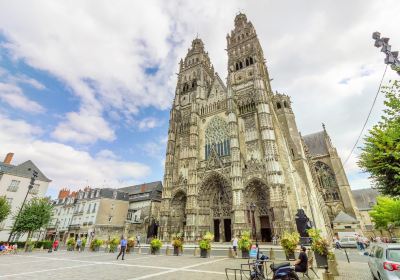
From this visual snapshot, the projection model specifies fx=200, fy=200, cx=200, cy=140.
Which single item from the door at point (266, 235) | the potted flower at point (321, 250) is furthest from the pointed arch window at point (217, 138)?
the potted flower at point (321, 250)

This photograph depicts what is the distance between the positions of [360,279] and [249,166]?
1684 centimetres

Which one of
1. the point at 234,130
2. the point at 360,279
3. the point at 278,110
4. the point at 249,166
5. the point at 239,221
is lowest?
the point at 360,279

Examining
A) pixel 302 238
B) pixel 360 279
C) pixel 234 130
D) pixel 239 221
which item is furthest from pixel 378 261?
pixel 234 130

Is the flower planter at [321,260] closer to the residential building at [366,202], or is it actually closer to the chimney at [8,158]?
the chimney at [8,158]

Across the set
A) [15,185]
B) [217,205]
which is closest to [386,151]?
[217,205]

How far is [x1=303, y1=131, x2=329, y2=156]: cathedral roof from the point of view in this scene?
4447 cm

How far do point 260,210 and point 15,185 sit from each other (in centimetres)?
3351

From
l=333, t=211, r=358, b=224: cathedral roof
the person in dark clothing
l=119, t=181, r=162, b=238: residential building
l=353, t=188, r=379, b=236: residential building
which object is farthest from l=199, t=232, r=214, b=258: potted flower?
l=353, t=188, r=379, b=236: residential building

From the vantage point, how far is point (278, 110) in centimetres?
3384

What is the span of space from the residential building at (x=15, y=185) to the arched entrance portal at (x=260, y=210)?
2909 cm

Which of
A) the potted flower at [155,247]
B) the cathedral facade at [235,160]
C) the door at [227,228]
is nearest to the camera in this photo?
the potted flower at [155,247]

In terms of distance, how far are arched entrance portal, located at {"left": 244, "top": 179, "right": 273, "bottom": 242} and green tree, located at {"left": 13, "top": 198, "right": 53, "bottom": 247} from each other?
22.4 metres

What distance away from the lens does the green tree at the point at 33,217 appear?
2067 cm

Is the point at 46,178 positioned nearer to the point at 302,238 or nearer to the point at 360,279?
the point at 302,238
